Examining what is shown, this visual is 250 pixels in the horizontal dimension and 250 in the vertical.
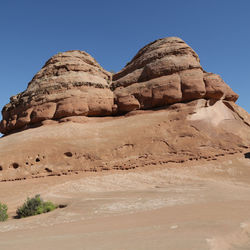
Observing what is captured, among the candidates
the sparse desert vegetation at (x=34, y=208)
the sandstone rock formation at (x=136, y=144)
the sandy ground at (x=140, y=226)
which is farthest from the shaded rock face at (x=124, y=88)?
the sparse desert vegetation at (x=34, y=208)

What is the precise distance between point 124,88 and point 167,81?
481cm

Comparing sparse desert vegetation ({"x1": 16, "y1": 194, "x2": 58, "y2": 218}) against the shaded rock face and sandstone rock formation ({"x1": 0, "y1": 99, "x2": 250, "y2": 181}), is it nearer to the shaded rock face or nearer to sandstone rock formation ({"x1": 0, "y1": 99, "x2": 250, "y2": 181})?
sandstone rock formation ({"x1": 0, "y1": 99, "x2": 250, "y2": 181})

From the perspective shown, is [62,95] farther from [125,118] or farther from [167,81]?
[167,81]

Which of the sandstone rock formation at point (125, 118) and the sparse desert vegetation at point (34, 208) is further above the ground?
the sandstone rock formation at point (125, 118)

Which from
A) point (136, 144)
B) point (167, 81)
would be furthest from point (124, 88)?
point (136, 144)

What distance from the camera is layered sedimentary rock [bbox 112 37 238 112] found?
1942 cm

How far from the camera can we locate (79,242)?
4.16 metres

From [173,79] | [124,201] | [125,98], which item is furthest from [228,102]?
[124,201]

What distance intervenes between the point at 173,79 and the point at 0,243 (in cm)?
1829

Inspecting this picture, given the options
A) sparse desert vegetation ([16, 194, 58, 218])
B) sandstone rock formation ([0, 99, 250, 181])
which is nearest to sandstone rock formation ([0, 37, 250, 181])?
sandstone rock formation ([0, 99, 250, 181])

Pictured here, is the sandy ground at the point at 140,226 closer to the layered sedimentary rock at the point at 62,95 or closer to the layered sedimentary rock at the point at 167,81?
the layered sedimentary rock at the point at 62,95

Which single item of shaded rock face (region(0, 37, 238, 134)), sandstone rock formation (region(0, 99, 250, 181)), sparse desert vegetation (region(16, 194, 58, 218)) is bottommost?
sparse desert vegetation (region(16, 194, 58, 218))

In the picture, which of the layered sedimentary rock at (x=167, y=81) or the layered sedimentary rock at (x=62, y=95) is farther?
the layered sedimentary rock at (x=62, y=95)

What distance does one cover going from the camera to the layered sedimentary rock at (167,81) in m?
19.4
